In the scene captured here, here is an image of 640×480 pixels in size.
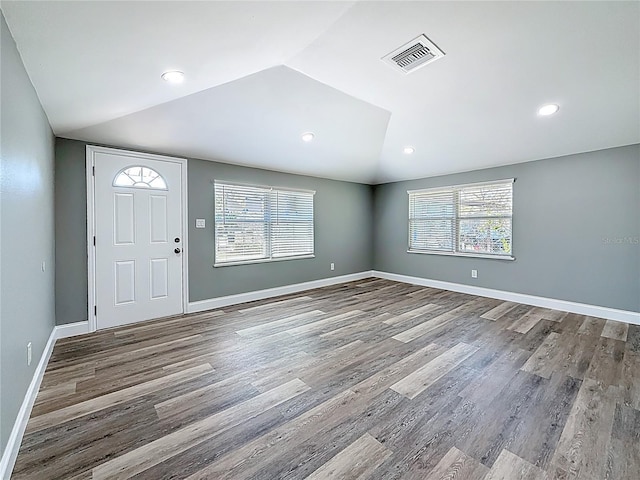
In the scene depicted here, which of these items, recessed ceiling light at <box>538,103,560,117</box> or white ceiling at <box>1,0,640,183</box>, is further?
recessed ceiling light at <box>538,103,560,117</box>

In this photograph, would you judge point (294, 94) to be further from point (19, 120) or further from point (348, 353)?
point (348, 353)

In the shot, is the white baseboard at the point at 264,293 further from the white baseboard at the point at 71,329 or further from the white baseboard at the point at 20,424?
the white baseboard at the point at 20,424

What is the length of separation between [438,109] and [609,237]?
2.83 m

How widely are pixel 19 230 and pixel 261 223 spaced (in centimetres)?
337

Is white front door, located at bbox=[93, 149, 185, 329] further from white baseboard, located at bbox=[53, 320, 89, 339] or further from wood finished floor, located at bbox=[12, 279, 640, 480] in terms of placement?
wood finished floor, located at bbox=[12, 279, 640, 480]

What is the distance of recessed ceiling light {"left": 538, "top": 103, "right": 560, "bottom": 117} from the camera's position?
3.25m

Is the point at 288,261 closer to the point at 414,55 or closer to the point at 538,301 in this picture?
the point at 414,55

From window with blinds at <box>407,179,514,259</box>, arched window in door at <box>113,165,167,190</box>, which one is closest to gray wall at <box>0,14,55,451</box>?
arched window in door at <box>113,165,167,190</box>

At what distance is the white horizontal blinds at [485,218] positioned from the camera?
4.86m

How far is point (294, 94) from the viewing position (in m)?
3.28

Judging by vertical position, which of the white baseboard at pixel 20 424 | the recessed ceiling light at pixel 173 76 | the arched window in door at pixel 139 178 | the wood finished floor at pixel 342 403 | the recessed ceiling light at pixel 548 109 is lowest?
the wood finished floor at pixel 342 403

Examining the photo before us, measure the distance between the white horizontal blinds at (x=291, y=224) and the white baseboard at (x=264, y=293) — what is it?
0.60 meters

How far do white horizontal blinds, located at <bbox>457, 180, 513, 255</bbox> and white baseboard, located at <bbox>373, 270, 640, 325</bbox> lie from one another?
2.18 ft

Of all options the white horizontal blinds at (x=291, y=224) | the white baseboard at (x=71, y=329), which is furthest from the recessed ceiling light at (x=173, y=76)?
the white baseboard at (x=71, y=329)
